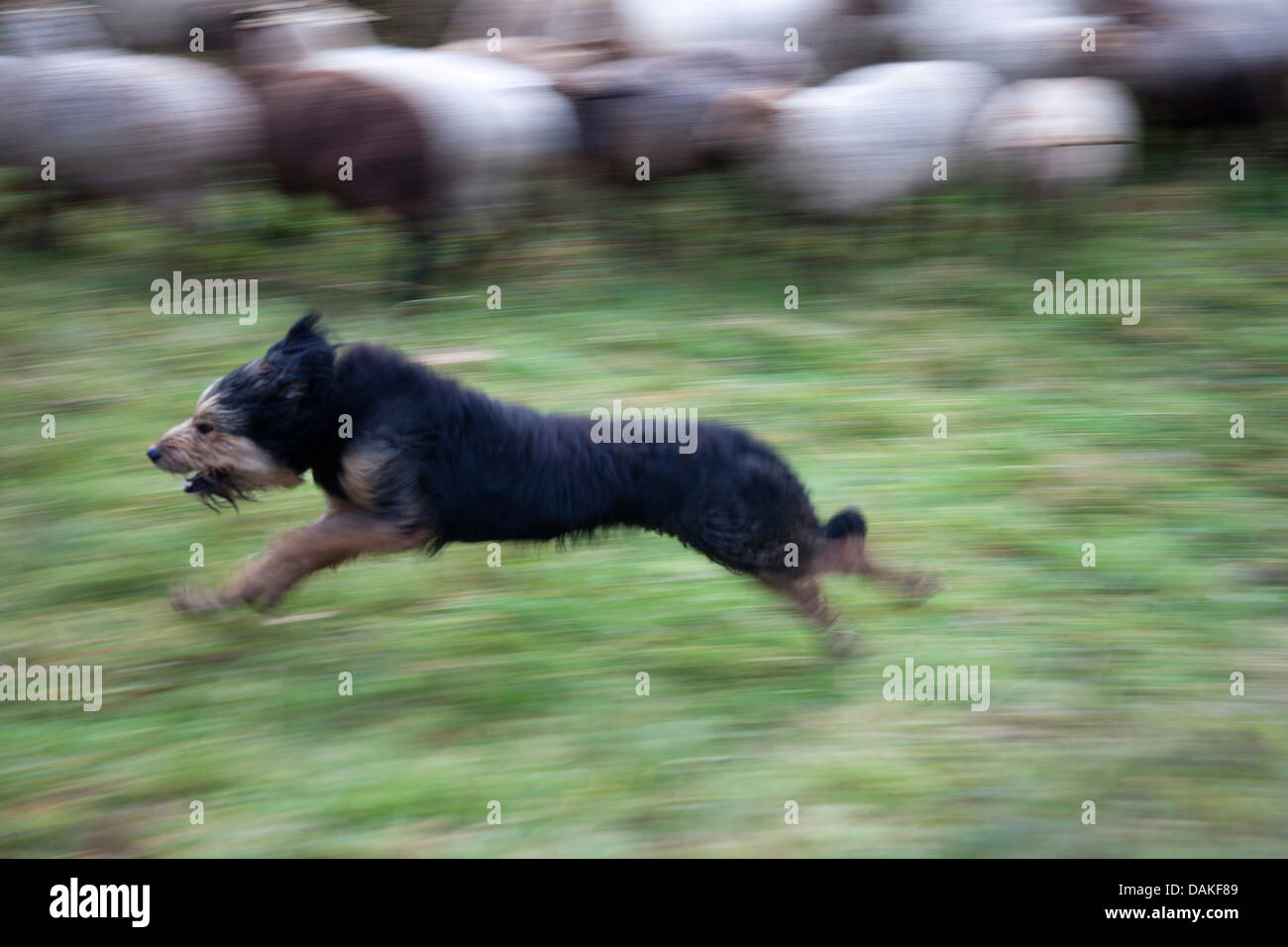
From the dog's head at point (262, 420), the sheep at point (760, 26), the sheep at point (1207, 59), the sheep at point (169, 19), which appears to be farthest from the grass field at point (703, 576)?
the sheep at point (169, 19)

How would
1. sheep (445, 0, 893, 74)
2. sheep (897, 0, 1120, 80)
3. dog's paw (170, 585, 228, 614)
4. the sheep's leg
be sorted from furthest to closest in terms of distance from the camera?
sheep (445, 0, 893, 74), sheep (897, 0, 1120, 80), the sheep's leg, dog's paw (170, 585, 228, 614)

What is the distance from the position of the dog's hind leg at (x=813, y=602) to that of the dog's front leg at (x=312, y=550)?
1.33m

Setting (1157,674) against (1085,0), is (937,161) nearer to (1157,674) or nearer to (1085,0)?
(1085,0)

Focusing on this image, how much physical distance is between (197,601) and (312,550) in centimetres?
56

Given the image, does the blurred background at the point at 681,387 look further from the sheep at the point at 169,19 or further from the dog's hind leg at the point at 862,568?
the dog's hind leg at the point at 862,568

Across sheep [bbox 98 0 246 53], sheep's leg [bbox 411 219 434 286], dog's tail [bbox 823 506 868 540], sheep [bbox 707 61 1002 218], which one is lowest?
dog's tail [bbox 823 506 868 540]

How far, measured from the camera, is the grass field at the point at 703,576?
399 cm

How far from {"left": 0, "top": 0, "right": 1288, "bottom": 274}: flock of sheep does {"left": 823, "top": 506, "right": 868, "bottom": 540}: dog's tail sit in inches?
165

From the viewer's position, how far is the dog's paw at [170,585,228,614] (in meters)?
4.63

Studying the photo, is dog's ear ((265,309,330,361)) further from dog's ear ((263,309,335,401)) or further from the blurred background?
the blurred background

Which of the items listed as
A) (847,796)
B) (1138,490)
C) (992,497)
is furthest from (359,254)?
(847,796)

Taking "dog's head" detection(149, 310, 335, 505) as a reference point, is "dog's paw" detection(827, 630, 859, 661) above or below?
below

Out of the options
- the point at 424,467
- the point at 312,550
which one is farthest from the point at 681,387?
the point at 312,550

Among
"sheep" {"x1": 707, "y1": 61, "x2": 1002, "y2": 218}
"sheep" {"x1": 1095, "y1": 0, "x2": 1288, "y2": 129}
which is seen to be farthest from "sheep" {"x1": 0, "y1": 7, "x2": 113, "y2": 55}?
"sheep" {"x1": 1095, "y1": 0, "x2": 1288, "y2": 129}
